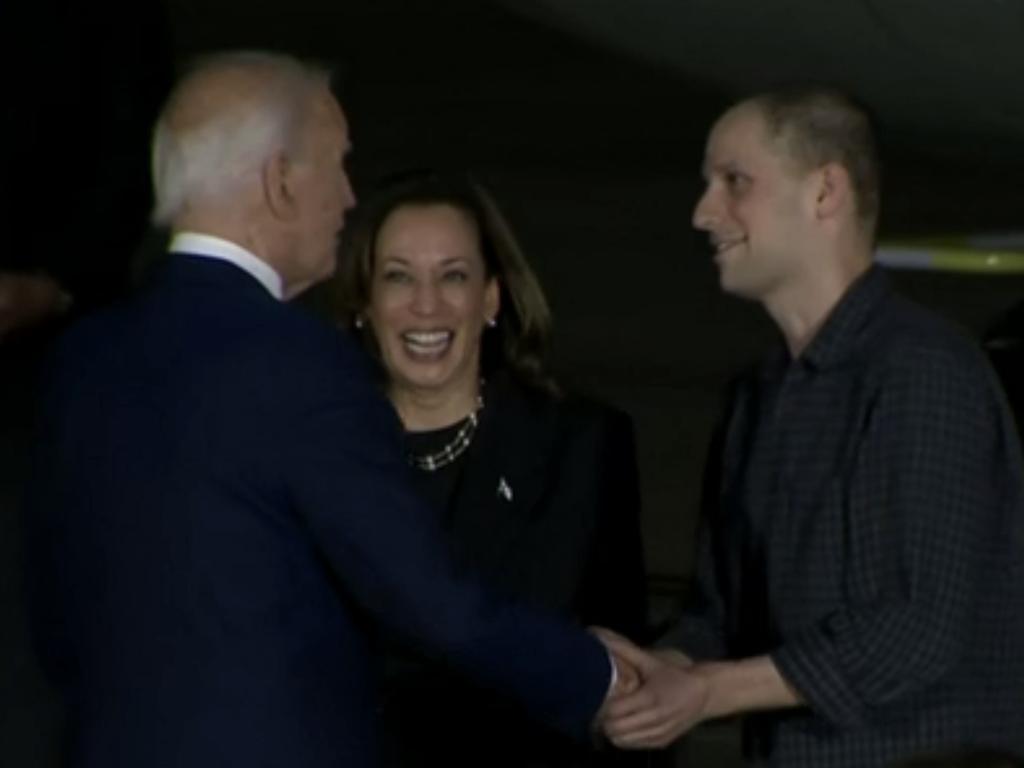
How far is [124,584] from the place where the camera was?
3.63 metres

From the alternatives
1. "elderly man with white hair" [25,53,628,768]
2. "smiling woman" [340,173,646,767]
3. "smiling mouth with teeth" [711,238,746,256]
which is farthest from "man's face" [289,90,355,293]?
"smiling woman" [340,173,646,767]

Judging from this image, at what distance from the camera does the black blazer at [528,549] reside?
4512mm

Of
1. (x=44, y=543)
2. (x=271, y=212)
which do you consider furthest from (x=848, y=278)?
(x=44, y=543)

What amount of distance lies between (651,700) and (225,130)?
2.89 feet

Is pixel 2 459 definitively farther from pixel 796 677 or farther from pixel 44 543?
pixel 796 677

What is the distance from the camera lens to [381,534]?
360 centimetres

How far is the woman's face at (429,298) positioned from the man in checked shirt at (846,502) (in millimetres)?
648

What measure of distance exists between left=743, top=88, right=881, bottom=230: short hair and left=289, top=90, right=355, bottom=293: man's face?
55cm

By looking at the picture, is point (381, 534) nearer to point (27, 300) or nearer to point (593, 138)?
point (27, 300)

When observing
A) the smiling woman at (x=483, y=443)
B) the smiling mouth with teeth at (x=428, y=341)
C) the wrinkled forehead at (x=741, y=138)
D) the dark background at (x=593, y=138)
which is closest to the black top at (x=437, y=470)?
the smiling woman at (x=483, y=443)

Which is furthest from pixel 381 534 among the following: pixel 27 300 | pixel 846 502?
pixel 27 300

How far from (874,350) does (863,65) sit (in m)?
2.00

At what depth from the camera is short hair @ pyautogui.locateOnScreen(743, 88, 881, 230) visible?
3.95 m

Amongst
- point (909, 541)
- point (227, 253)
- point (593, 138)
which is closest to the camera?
point (227, 253)
